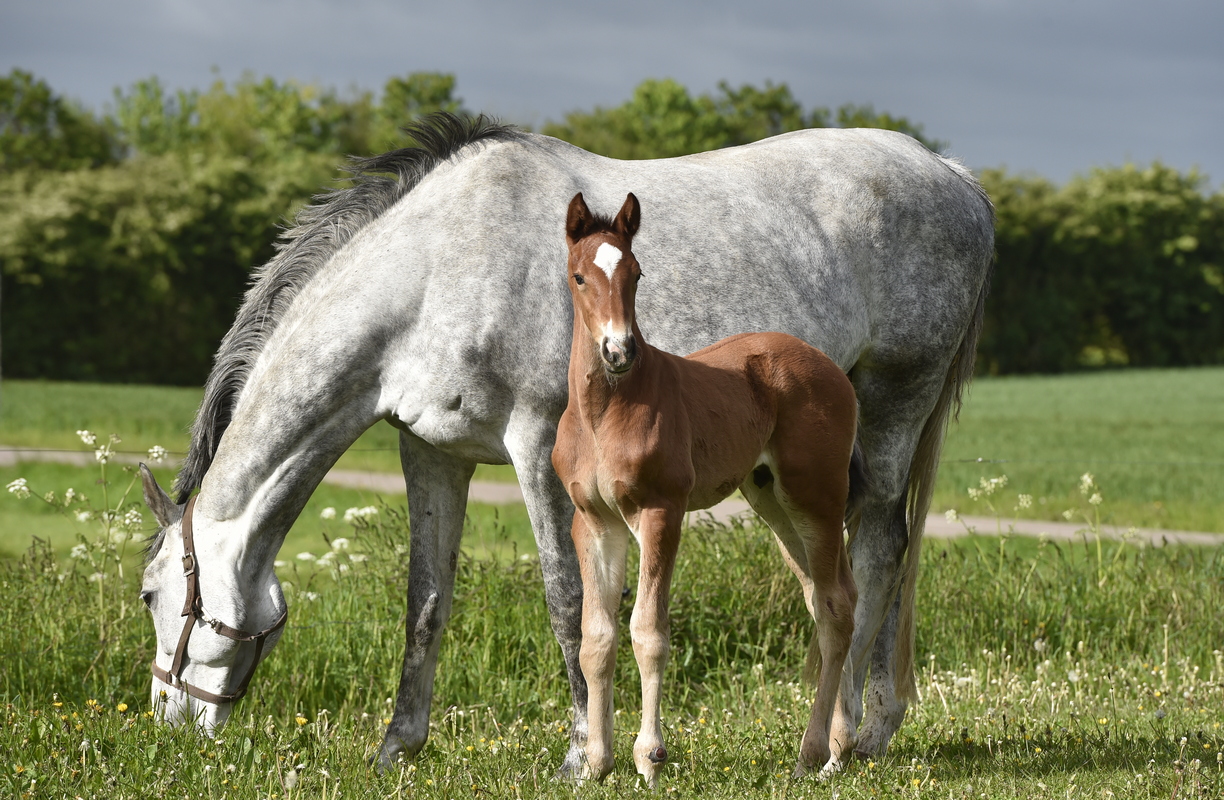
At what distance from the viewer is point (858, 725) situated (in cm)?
419

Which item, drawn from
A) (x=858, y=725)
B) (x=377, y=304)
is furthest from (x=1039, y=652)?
(x=377, y=304)

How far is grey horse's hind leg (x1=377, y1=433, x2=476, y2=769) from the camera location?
414cm

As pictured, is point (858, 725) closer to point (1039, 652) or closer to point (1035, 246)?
point (1039, 652)

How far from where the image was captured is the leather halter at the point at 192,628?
3713 millimetres

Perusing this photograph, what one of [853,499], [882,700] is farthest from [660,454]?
[882,700]

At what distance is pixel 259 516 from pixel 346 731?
1.01 m

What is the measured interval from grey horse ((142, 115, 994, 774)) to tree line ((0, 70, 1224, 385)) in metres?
18.9

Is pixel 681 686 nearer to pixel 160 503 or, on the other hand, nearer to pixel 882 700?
pixel 882 700

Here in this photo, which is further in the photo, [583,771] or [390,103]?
[390,103]

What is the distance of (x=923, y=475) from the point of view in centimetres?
489

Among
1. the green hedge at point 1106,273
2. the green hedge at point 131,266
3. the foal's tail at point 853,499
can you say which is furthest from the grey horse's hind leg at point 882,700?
the green hedge at point 1106,273

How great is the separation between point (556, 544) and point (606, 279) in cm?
147

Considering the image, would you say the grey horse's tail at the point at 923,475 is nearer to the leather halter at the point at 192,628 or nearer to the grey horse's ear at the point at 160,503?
the leather halter at the point at 192,628

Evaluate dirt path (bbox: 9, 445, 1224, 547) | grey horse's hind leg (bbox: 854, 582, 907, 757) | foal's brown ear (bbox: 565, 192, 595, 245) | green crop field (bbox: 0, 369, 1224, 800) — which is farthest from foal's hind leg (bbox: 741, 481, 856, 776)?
dirt path (bbox: 9, 445, 1224, 547)
